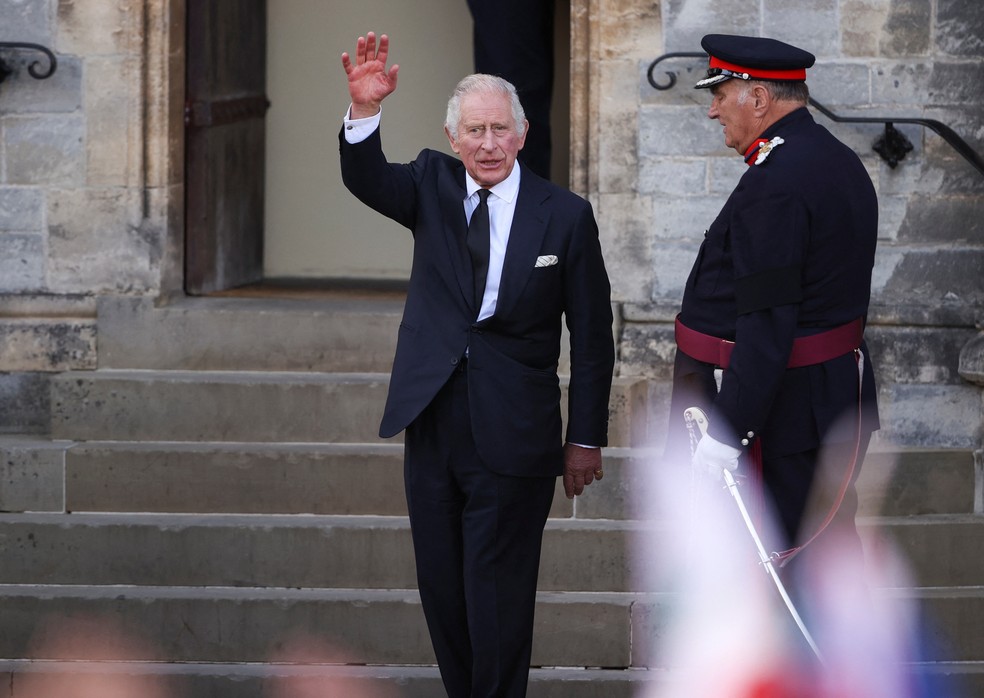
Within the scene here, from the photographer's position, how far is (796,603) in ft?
12.6

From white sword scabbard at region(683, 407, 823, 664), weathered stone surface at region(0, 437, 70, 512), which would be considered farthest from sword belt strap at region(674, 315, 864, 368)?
weathered stone surface at region(0, 437, 70, 512)

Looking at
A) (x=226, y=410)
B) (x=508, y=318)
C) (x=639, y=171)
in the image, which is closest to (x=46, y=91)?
(x=226, y=410)

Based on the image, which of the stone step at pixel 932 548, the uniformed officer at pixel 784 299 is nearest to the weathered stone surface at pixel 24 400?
the uniformed officer at pixel 784 299

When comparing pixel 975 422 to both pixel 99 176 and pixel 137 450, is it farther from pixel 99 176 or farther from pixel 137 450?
pixel 99 176

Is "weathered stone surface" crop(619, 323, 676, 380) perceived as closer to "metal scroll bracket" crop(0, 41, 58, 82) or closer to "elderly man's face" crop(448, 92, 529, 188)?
"elderly man's face" crop(448, 92, 529, 188)

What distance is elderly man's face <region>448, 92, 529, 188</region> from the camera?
3.78 m

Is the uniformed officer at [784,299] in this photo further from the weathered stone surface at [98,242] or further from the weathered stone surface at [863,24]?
the weathered stone surface at [98,242]

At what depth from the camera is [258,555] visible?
5.12 m

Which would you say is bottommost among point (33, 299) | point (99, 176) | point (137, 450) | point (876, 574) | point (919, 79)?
point (876, 574)

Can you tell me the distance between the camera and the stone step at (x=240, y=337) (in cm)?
578

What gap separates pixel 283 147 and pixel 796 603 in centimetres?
407

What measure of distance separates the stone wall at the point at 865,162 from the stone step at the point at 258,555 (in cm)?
76

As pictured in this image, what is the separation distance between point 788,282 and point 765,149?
0.32 metres

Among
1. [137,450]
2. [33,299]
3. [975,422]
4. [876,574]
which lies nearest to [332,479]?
[137,450]
